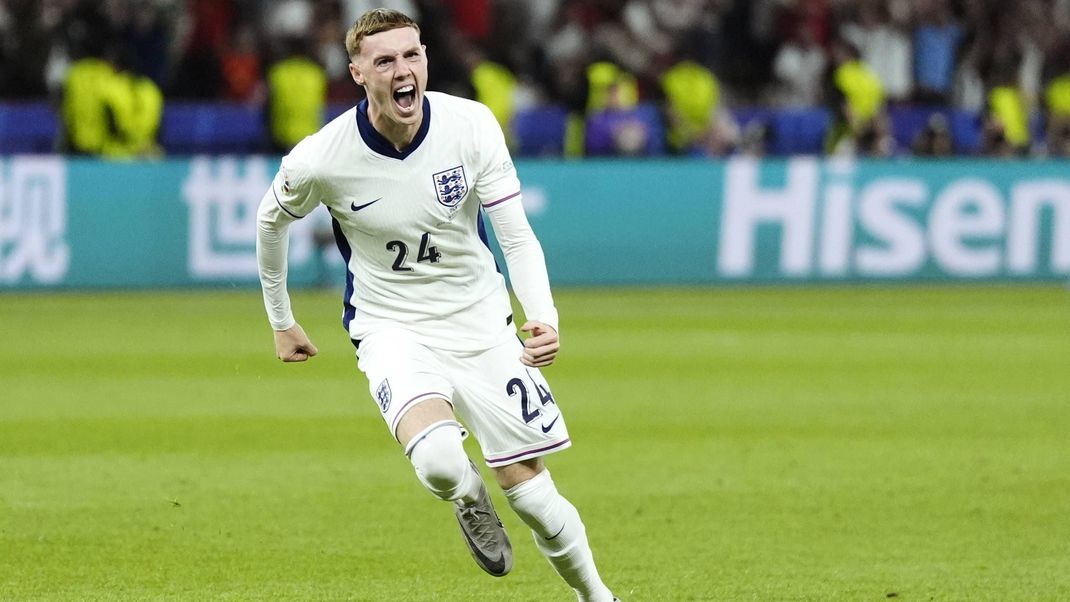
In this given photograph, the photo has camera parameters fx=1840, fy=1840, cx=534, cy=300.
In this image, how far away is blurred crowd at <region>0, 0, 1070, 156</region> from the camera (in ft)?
66.4

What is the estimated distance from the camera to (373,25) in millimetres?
6012

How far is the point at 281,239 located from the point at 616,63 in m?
16.2

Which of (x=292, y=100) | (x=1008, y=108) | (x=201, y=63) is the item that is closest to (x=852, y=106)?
(x=1008, y=108)

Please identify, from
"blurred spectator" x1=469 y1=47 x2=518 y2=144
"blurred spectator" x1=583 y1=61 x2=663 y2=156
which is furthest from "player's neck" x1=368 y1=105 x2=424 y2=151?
"blurred spectator" x1=469 y1=47 x2=518 y2=144

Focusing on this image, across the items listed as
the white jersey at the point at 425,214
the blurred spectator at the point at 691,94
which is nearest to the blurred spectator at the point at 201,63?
the blurred spectator at the point at 691,94

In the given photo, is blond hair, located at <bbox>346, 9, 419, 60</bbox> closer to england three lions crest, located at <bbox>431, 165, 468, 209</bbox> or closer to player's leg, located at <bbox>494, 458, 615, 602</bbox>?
england three lions crest, located at <bbox>431, 165, 468, 209</bbox>

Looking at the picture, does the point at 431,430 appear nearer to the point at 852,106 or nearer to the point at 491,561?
the point at 491,561

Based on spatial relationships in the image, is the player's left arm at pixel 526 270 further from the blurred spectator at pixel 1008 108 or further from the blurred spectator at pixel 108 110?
the blurred spectator at pixel 1008 108

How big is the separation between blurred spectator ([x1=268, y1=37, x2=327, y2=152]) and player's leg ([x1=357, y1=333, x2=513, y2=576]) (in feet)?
46.6

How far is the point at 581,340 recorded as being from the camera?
1479cm

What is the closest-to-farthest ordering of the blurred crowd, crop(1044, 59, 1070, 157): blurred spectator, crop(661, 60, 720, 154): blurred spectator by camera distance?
the blurred crowd → crop(1044, 59, 1070, 157): blurred spectator → crop(661, 60, 720, 154): blurred spectator

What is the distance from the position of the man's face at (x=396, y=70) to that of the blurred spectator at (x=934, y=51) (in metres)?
17.9

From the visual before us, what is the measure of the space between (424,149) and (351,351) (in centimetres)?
804

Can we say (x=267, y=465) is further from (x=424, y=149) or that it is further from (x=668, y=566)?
(x=424, y=149)
